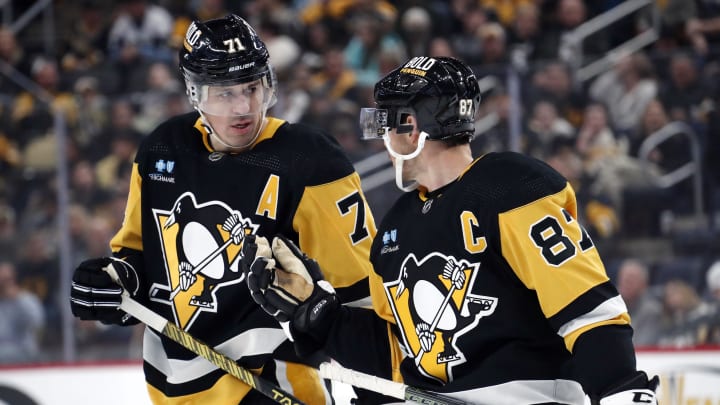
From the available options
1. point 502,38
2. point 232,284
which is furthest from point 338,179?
point 502,38

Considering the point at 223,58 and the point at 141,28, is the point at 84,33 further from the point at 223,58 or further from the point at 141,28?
the point at 223,58

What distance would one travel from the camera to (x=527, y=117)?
4.78 metres

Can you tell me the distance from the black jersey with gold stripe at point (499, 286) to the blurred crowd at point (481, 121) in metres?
2.46

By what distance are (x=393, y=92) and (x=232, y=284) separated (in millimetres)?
593

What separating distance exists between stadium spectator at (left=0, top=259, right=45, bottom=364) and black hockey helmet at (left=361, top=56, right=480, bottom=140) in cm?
326

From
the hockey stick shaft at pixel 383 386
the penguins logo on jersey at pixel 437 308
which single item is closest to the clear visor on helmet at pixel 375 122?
the penguins logo on jersey at pixel 437 308

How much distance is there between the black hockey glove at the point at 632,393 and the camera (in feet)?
5.96

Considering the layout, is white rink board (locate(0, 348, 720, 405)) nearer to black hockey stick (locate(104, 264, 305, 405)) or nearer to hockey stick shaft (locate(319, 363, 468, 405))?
black hockey stick (locate(104, 264, 305, 405))

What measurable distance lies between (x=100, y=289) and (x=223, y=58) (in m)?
0.60

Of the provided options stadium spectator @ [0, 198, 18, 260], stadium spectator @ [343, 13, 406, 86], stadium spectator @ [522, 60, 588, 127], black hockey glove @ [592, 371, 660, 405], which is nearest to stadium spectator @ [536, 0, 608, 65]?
stadium spectator @ [343, 13, 406, 86]

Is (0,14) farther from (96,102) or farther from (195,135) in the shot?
(195,135)

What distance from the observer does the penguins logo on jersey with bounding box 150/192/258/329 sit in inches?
97.5

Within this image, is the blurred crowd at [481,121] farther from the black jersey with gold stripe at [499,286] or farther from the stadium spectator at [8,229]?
the black jersey with gold stripe at [499,286]

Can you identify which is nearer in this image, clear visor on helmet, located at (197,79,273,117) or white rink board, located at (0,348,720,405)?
clear visor on helmet, located at (197,79,273,117)
